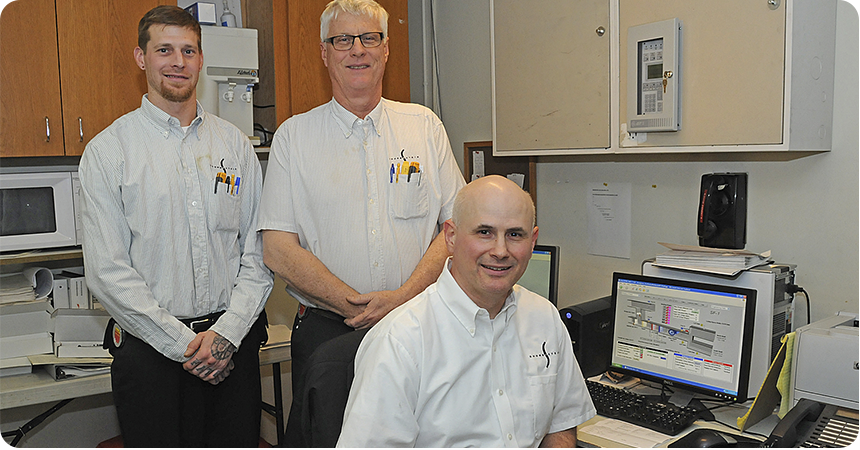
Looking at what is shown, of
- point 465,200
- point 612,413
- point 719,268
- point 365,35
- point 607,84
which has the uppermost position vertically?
point 365,35

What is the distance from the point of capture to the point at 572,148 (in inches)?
90.2

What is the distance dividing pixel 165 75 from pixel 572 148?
4.37 ft

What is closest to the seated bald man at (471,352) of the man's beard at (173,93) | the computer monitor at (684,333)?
the computer monitor at (684,333)

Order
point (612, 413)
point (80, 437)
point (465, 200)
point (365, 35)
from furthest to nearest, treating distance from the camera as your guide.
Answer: point (80, 437)
point (365, 35)
point (612, 413)
point (465, 200)

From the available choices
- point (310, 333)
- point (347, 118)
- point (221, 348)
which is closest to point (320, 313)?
point (310, 333)

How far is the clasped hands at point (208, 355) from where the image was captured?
1.97 m

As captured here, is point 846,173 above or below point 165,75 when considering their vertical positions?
below

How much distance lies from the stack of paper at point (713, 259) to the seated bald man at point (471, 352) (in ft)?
2.39

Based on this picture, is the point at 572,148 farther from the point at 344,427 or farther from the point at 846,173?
the point at 344,427

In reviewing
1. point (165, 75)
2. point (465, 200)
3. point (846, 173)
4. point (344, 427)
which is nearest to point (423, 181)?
point (465, 200)

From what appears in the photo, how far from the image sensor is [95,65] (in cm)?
254

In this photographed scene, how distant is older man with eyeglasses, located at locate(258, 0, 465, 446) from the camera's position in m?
2.05

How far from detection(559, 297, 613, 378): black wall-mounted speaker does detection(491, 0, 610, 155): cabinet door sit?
0.58 meters

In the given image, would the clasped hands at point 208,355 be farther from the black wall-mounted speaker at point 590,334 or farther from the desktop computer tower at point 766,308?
the desktop computer tower at point 766,308
